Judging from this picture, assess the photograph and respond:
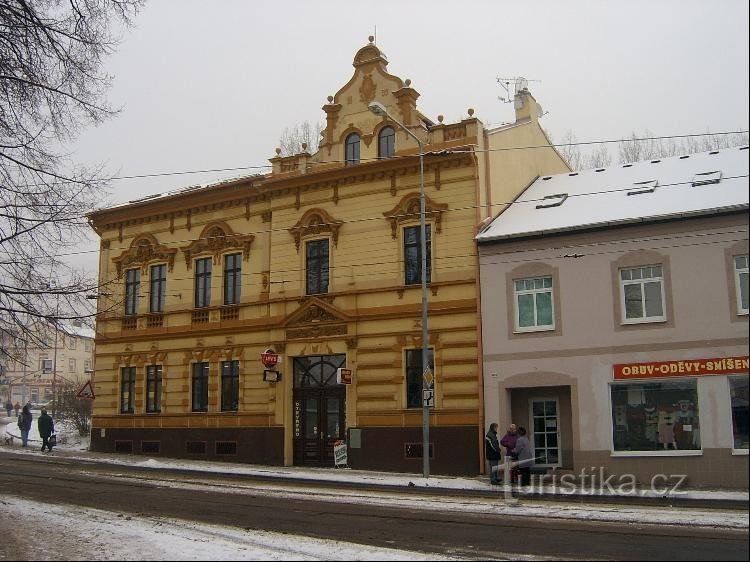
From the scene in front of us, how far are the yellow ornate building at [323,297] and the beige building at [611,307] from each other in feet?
4.24

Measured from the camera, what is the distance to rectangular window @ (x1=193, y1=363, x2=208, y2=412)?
30.0 metres

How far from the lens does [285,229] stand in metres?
28.6

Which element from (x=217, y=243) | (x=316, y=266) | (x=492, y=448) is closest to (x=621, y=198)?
(x=492, y=448)

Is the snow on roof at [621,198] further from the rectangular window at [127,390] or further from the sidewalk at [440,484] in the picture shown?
the rectangular window at [127,390]

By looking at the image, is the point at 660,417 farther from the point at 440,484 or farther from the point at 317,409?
the point at 317,409

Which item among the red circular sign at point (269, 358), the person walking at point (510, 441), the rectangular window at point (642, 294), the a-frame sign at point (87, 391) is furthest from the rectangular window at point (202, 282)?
the rectangular window at point (642, 294)

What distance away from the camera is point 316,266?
27.8 meters

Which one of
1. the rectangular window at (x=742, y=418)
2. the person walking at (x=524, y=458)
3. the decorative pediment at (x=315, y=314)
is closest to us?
the rectangular window at (x=742, y=418)

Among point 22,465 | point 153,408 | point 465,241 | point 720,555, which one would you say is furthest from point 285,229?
point 720,555

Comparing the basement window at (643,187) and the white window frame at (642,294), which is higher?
the basement window at (643,187)

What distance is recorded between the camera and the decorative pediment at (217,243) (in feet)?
96.9

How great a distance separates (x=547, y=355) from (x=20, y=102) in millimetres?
15140

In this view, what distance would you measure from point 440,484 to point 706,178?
36.1 ft

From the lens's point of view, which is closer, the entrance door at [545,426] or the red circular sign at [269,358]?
the entrance door at [545,426]
